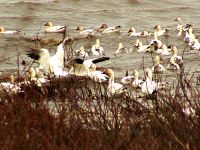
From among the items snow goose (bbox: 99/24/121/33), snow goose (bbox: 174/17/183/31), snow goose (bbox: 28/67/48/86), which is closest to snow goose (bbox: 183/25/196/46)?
snow goose (bbox: 174/17/183/31)

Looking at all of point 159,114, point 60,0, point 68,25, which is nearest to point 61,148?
point 159,114

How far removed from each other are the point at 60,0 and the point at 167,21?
5.64 metres

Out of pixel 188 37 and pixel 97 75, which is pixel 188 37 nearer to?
pixel 188 37

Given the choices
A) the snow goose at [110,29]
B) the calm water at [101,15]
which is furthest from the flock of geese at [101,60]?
the calm water at [101,15]

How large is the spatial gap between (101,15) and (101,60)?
60.6 feet

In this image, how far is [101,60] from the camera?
1418 cm

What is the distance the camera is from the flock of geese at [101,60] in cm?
1196

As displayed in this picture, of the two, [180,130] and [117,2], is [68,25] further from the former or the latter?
[180,130]

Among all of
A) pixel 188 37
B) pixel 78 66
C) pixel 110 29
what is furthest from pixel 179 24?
pixel 78 66

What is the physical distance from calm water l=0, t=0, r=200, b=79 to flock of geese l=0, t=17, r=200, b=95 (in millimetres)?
466

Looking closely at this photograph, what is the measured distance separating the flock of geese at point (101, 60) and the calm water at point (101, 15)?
1.53ft

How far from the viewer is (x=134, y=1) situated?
3531cm

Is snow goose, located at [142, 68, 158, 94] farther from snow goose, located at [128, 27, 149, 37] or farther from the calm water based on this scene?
the calm water

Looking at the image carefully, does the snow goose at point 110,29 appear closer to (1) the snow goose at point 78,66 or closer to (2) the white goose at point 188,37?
(2) the white goose at point 188,37
